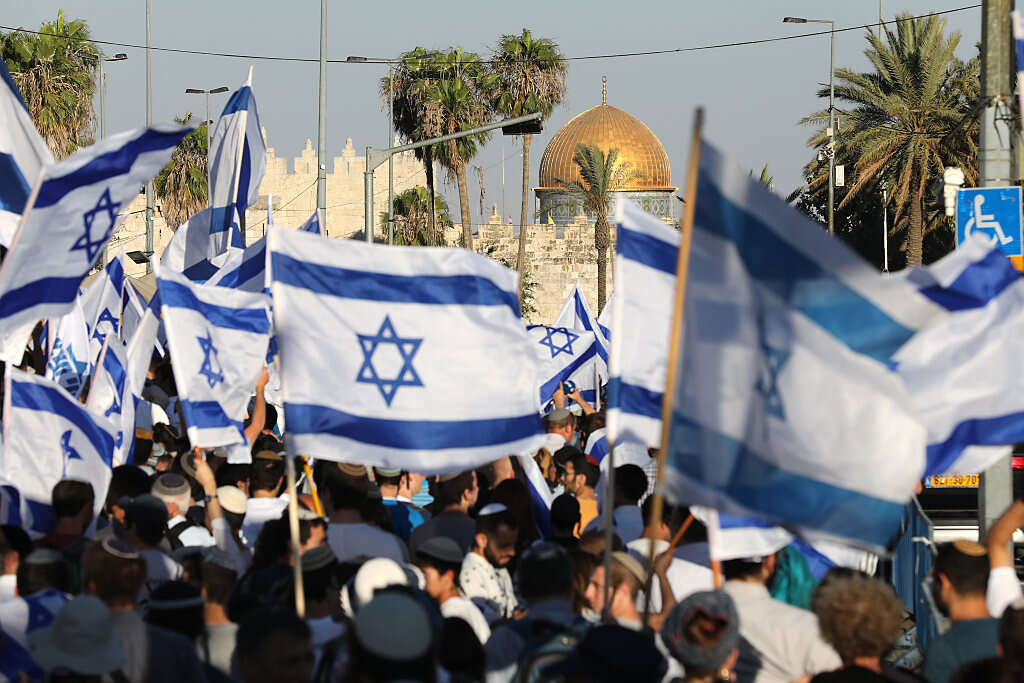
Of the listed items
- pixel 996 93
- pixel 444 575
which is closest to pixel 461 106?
pixel 996 93

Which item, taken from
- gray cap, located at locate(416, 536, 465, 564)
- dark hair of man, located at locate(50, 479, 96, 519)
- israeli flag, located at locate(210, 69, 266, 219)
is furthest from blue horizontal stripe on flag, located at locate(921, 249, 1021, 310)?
israeli flag, located at locate(210, 69, 266, 219)

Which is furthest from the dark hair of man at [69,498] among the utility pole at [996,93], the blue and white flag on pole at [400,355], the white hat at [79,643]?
the utility pole at [996,93]

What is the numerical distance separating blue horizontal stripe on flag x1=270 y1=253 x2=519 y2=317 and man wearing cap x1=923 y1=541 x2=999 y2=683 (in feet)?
7.74

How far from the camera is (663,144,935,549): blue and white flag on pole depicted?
371 centimetres

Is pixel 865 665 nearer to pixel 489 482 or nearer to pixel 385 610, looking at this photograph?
pixel 385 610

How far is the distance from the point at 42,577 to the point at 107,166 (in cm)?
279

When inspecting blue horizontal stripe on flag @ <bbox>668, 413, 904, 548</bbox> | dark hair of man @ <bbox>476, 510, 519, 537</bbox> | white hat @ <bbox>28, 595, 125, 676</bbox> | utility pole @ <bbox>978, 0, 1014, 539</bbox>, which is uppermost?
utility pole @ <bbox>978, 0, 1014, 539</bbox>

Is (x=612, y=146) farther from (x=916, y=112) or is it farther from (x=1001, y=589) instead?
(x=1001, y=589)

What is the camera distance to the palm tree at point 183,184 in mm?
43531

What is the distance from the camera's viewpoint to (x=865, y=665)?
3.74 m

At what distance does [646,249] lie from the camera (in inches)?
211

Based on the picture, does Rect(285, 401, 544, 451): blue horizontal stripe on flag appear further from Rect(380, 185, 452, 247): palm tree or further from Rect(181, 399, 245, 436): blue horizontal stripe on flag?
Rect(380, 185, 452, 247): palm tree

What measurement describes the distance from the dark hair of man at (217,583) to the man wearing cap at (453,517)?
4.08ft

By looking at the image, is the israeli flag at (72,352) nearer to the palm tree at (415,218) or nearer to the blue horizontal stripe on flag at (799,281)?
the blue horizontal stripe on flag at (799,281)
